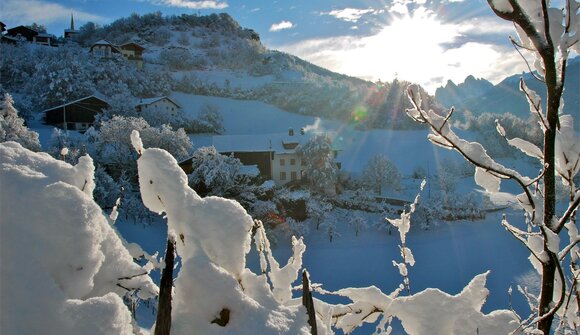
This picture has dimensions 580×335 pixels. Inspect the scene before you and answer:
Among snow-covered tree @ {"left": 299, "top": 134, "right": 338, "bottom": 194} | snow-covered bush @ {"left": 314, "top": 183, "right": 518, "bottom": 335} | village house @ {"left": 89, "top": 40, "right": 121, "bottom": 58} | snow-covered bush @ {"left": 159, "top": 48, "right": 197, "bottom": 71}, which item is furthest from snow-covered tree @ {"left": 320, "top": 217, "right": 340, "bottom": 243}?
snow-covered bush @ {"left": 159, "top": 48, "right": 197, "bottom": 71}

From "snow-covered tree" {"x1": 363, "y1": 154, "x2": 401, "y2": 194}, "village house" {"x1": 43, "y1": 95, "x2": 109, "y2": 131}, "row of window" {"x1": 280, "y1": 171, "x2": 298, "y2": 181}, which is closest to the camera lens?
"snow-covered tree" {"x1": 363, "y1": 154, "x2": 401, "y2": 194}

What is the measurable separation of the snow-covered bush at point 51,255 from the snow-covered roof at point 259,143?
22.9 metres

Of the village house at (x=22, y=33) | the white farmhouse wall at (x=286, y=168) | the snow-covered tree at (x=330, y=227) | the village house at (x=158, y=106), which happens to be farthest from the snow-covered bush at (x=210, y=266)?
the village house at (x=22, y=33)

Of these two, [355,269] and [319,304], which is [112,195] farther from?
[319,304]

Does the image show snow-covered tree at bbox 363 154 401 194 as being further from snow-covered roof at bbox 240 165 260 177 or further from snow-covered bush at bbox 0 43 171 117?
snow-covered bush at bbox 0 43 171 117

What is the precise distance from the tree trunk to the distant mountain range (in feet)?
139

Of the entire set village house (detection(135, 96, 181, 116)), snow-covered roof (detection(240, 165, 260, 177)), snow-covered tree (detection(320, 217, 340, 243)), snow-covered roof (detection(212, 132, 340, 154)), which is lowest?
snow-covered tree (detection(320, 217, 340, 243))

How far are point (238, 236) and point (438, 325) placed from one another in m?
0.70

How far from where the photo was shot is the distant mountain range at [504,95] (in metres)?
49.6

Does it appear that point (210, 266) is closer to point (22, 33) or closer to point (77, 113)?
point (77, 113)

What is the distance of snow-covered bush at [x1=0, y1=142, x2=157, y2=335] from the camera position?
32.3 inches

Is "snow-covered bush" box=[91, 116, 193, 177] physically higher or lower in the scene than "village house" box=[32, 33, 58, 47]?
lower

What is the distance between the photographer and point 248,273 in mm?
1135

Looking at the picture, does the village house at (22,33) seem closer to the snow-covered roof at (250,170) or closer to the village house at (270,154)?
the village house at (270,154)
